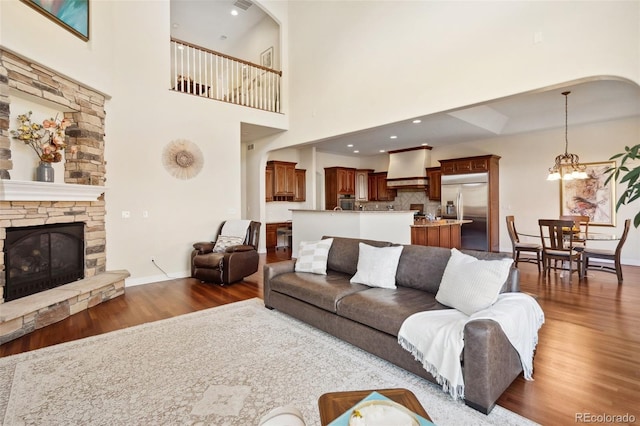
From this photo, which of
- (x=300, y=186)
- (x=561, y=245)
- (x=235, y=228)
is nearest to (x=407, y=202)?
(x=300, y=186)

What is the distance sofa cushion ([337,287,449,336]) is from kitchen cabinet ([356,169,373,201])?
756 cm

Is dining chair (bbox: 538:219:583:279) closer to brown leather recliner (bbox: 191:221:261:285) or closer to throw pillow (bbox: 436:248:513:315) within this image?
throw pillow (bbox: 436:248:513:315)

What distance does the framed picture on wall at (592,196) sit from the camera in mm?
6410

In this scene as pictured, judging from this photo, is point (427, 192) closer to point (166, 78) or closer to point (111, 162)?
point (166, 78)

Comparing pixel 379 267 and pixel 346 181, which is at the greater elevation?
pixel 346 181

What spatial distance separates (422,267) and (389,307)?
676 mm

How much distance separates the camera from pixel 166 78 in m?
5.31

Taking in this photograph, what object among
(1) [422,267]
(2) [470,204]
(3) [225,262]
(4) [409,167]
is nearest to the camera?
(1) [422,267]

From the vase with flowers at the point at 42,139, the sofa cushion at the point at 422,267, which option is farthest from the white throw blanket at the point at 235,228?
the sofa cushion at the point at 422,267

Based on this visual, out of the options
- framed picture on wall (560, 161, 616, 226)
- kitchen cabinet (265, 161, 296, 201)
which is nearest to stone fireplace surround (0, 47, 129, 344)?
kitchen cabinet (265, 161, 296, 201)

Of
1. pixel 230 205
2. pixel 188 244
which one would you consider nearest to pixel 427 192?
pixel 230 205

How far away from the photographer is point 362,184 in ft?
34.3

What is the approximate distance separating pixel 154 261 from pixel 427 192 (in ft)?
24.3

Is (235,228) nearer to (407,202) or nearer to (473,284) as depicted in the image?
(473,284)
